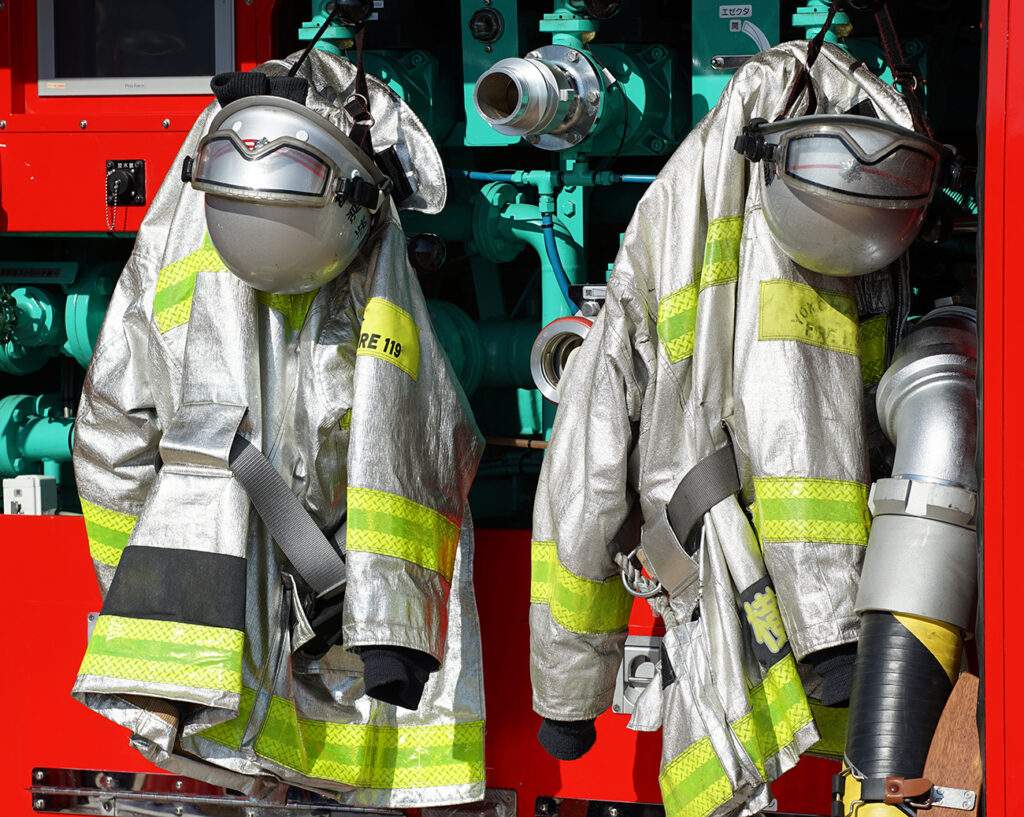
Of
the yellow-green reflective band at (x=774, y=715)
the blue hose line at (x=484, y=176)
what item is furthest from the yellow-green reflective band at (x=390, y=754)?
the blue hose line at (x=484, y=176)

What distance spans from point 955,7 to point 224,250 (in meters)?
1.67

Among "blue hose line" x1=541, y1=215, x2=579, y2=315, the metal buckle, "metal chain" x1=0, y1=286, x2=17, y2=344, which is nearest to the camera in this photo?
the metal buckle

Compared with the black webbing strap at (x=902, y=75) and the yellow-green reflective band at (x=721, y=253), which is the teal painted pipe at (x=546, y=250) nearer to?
the yellow-green reflective band at (x=721, y=253)

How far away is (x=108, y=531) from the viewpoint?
268cm

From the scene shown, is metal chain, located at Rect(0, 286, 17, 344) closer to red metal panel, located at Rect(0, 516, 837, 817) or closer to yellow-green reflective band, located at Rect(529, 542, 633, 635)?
red metal panel, located at Rect(0, 516, 837, 817)

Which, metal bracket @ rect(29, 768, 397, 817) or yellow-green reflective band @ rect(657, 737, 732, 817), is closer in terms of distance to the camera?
yellow-green reflective band @ rect(657, 737, 732, 817)

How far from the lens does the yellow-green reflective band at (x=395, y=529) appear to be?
2.40m

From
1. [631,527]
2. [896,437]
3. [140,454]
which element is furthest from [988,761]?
[140,454]

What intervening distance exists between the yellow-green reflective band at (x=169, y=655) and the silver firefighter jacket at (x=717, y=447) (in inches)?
20.8

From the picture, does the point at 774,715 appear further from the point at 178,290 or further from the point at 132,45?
the point at 132,45

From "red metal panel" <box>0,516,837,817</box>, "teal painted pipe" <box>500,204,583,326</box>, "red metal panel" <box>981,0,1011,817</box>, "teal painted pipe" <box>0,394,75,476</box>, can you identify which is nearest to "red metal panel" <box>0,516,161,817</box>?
"red metal panel" <box>0,516,837,817</box>

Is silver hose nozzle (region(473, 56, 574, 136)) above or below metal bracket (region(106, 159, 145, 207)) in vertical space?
above

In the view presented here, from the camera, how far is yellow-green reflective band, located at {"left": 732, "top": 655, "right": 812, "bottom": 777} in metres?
2.19

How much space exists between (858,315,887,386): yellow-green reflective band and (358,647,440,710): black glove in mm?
901
